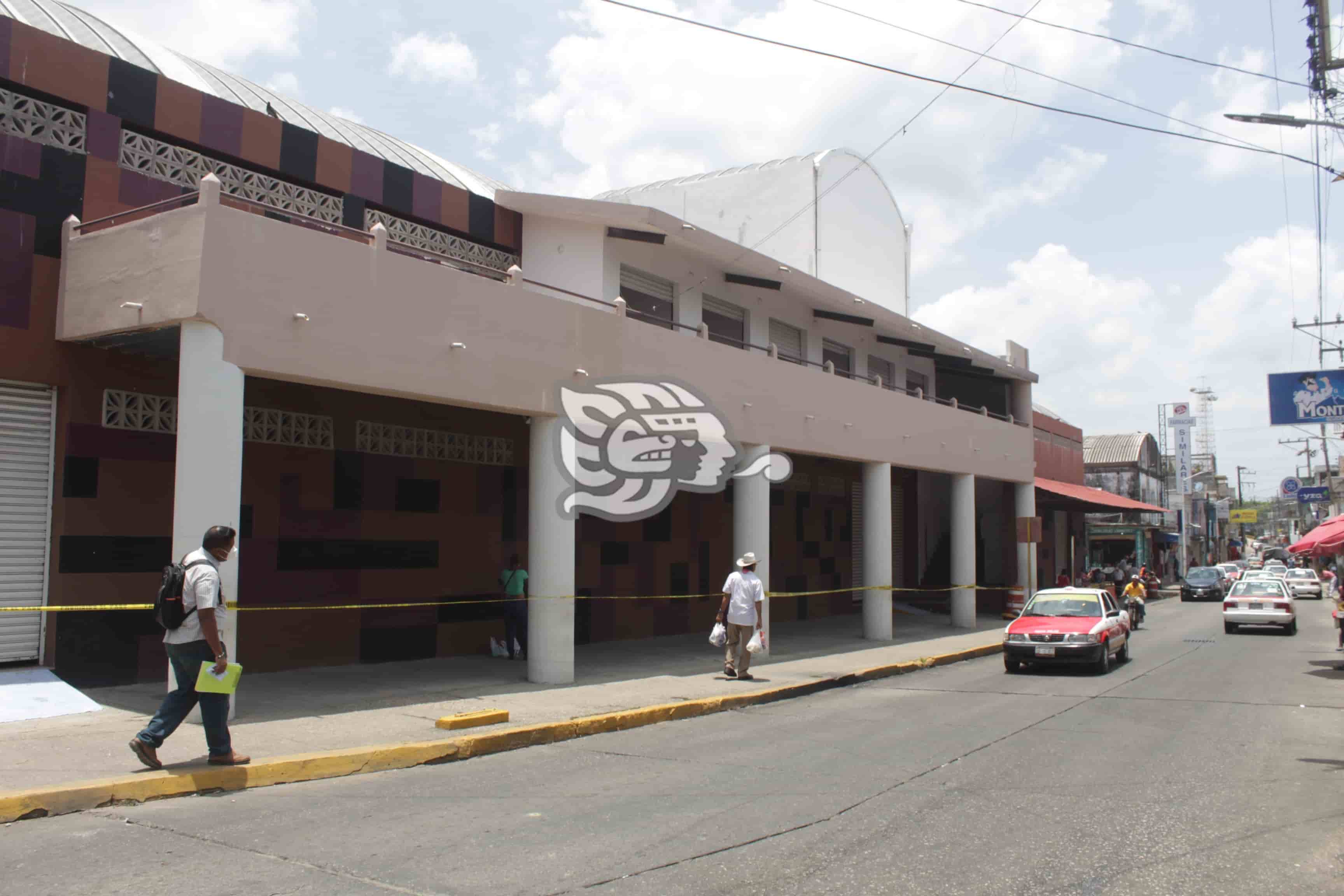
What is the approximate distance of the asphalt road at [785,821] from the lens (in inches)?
210

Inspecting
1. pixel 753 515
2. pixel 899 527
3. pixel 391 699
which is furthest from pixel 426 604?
pixel 899 527

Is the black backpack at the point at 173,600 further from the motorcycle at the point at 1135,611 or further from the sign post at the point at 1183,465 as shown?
the sign post at the point at 1183,465

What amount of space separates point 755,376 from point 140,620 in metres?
10.3

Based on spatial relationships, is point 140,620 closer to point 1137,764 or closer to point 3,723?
point 3,723

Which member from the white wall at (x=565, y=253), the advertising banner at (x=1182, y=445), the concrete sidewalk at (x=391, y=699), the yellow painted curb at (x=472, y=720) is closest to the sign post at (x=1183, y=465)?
the advertising banner at (x=1182, y=445)

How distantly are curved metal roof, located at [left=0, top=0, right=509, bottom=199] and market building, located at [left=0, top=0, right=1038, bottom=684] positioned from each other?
0.25ft

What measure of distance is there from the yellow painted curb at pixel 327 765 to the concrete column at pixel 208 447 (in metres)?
1.95

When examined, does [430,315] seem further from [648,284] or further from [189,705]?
[648,284]

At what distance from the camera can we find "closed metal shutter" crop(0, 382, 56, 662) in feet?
34.2

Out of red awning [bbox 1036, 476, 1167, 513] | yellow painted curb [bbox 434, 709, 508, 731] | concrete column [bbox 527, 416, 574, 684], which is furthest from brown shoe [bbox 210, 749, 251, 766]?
red awning [bbox 1036, 476, 1167, 513]

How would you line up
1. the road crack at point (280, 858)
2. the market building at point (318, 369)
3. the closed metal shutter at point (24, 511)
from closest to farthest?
1. the road crack at point (280, 858)
2. the market building at point (318, 369)
3. the closed metal shutter at point (24, 511)

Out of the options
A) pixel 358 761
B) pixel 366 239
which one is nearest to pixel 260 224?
pixel 366 239

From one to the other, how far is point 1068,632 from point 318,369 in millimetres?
11702

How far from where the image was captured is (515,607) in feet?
49.6
